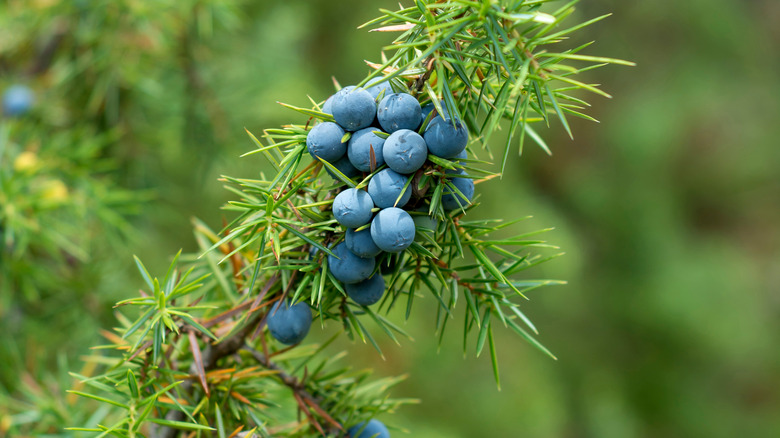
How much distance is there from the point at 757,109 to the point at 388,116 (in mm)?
4580

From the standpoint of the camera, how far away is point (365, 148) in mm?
397

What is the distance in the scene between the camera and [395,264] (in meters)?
0.45

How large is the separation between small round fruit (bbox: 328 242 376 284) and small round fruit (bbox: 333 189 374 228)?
27 mm

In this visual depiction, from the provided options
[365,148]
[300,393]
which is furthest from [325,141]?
[300,393]

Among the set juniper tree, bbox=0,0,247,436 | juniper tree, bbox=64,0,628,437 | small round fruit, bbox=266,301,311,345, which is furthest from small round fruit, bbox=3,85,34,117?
small round fruit, bbox=266,301,311,345

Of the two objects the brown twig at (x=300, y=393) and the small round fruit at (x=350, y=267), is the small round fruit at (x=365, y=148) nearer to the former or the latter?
the small round fruit at (x=350, y=267)

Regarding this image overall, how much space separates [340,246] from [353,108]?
10cm

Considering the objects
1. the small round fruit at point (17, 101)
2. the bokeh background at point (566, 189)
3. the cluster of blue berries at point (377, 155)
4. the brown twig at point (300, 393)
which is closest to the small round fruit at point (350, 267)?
the cluster of blue berries at point (377, 155)

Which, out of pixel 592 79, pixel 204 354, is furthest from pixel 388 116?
pixel 592 79

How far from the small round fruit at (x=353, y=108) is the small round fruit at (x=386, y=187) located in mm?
42

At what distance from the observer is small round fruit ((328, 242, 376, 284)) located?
401 millimetres

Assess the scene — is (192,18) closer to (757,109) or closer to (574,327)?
(574,327)

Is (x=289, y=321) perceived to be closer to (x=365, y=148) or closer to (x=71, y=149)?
(x=365, y=148)

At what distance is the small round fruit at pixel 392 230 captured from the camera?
1.24ft
